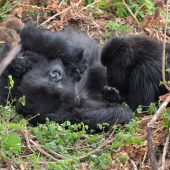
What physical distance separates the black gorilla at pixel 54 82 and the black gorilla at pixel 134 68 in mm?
324

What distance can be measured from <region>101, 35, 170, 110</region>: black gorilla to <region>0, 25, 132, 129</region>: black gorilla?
324 millimetres

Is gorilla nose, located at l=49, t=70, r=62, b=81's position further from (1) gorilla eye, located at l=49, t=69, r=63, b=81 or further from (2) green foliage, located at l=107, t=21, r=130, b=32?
(2) green foliage, located at l=107, t=21, r=130, b=32

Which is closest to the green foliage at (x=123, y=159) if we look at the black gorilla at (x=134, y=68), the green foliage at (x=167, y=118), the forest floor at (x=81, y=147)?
the forest floor at (x=81, y=147)

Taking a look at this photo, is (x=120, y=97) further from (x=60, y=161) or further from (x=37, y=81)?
(x=60, y=161)

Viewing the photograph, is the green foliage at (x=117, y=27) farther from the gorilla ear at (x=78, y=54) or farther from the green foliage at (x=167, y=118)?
the green foliage at (x=167, y=118)

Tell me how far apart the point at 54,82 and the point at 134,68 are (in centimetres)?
81

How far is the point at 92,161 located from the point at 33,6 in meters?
3.00

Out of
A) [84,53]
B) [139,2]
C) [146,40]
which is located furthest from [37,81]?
[139,2]

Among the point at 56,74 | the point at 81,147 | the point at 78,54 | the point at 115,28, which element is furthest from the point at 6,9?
the point at 81,147

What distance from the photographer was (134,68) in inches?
202

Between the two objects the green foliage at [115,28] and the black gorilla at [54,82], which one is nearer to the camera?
the black gorilla at [54,82]

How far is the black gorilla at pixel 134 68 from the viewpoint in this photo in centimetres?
506

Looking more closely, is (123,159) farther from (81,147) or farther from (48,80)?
(48,80)

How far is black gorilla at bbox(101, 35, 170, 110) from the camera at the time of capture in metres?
5.06
